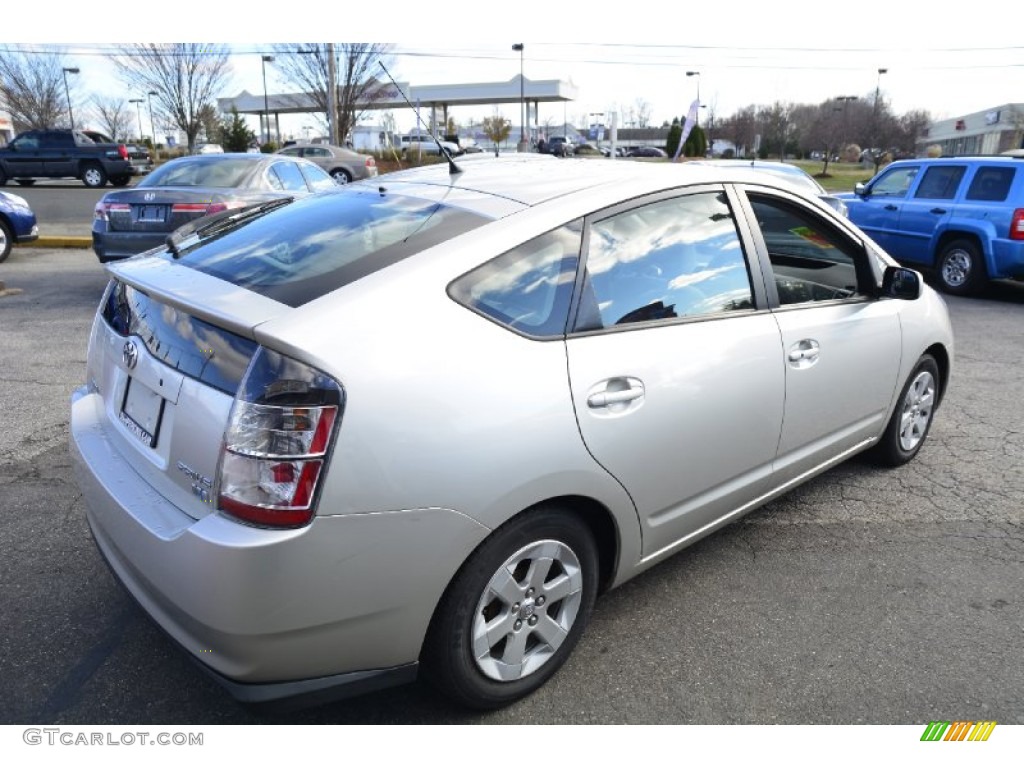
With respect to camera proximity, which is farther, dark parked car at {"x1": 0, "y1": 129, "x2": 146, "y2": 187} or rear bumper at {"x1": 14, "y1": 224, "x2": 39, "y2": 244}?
dark parked car at {"x1": 0, "y1": 129, "x2": 146, "y2": 187}

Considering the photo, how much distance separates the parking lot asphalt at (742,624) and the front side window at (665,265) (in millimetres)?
1161

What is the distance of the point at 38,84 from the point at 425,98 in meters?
26.2

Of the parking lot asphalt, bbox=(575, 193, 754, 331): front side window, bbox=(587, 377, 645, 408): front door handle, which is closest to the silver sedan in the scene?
the parking lot asphalt

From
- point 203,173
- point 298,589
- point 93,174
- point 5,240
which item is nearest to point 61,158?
point 93,174

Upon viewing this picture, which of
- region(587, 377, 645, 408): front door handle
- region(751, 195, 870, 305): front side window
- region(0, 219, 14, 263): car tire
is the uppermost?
region(751, 195, 870, 305): front side window

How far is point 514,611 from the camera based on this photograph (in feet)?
7.46

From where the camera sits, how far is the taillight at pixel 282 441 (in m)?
1.83

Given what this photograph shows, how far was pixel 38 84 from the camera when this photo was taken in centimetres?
5059

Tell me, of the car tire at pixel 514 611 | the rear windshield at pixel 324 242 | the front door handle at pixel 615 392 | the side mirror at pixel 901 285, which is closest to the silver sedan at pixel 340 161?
the side mirror at pixel 901 285

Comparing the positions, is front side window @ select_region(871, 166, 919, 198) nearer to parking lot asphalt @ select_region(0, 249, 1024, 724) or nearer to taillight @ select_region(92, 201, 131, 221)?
parking lot asphalt @ select_region(0, 249, 1024, 724)

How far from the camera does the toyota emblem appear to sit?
2332 mm

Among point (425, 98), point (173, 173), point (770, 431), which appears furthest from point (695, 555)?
point (425, 98)

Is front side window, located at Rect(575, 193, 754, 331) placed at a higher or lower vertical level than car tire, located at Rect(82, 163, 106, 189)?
lower

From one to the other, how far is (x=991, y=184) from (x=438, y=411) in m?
9.92
